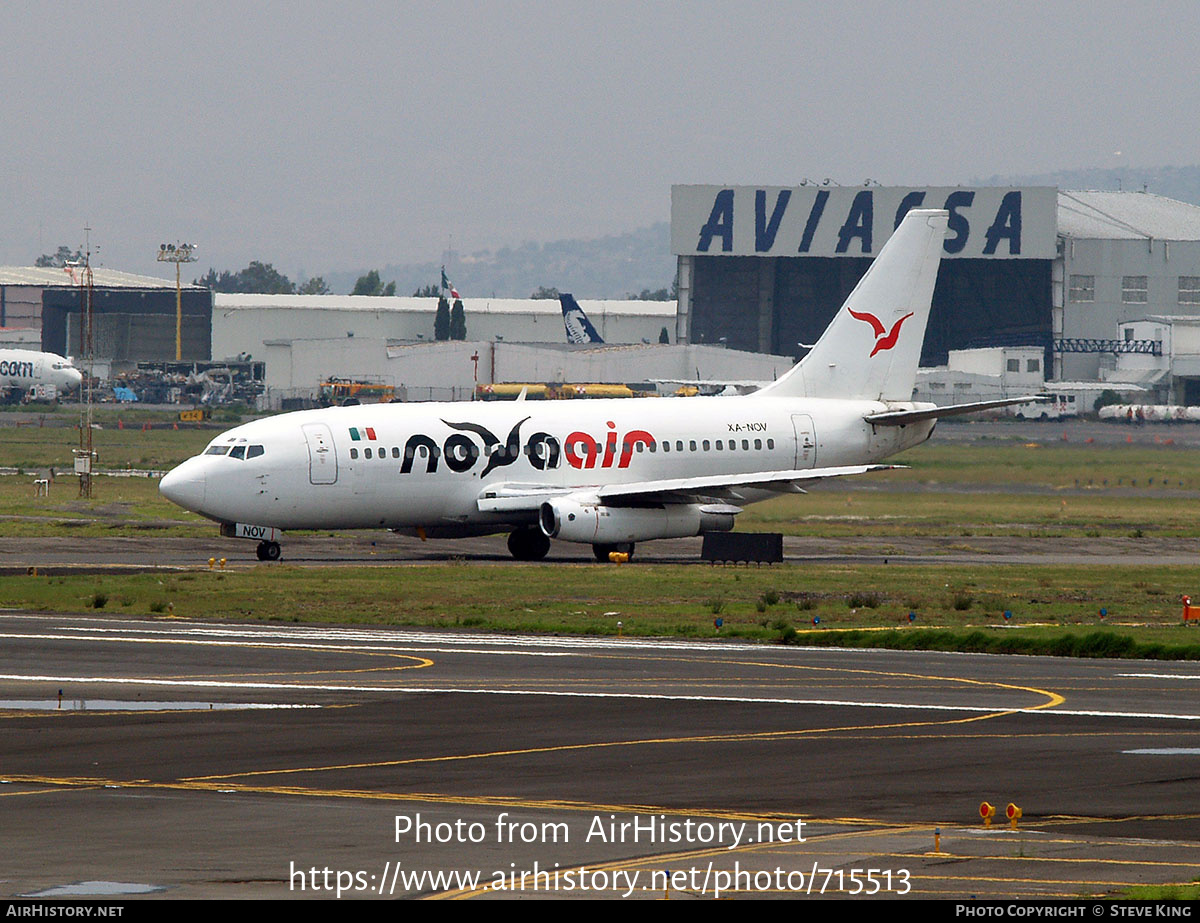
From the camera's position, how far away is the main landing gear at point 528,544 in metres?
53.4

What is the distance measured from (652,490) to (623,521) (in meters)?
1.20

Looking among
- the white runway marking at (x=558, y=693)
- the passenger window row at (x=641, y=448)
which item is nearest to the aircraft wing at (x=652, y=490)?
the passenger window row at (x=641, y=448)

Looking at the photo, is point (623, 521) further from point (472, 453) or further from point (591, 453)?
point (472, 453)

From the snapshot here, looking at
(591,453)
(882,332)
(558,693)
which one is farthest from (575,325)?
(558,693)

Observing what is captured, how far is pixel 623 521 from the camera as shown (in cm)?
5175

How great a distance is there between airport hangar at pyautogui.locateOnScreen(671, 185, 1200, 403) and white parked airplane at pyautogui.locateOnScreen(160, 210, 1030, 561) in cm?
9855

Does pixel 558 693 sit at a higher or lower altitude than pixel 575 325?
lower

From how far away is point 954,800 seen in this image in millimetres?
18312

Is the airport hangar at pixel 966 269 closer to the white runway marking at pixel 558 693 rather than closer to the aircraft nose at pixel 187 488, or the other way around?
the aircraft nose at pixel 187 488

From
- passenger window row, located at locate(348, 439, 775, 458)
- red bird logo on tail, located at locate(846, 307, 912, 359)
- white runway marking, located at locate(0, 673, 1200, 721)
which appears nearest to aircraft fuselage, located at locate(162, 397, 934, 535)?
passenger window row, located at locate(348, 439, 775, 458)

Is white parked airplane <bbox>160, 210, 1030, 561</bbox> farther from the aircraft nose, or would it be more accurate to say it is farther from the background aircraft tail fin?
the background aircraft tail fin

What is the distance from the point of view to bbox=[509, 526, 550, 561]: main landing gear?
53.4 metres

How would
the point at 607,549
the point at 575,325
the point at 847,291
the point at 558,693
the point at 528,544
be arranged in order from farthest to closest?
the point at 575,325 → the point at 847,291 → the point at 528,544 → the point at 607,549 → the point at 558,693
